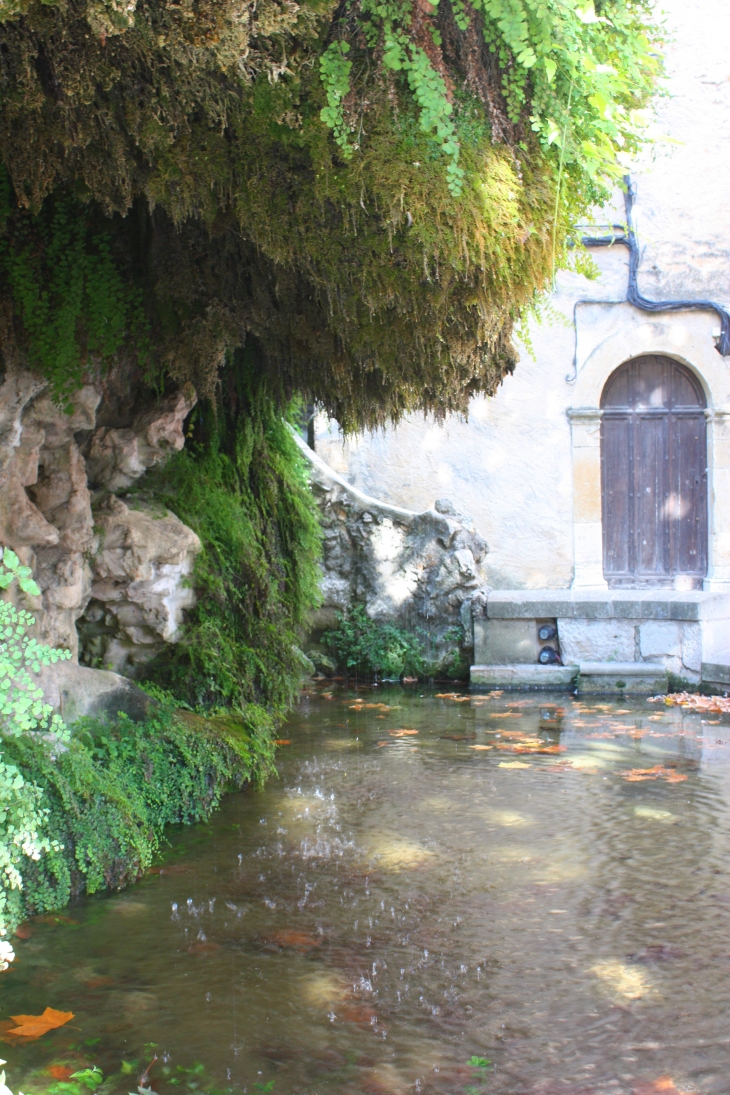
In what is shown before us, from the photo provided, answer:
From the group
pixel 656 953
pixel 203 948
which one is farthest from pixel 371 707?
pixel 656 953

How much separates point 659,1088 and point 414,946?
3.76 feet

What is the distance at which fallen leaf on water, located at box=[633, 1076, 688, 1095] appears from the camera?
8.95ft

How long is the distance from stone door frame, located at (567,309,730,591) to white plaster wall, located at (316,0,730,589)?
0.06 feet

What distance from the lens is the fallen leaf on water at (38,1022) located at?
3.01 meters

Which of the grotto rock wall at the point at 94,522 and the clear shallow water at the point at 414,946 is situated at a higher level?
the grotto rock wall at the point at 94,522

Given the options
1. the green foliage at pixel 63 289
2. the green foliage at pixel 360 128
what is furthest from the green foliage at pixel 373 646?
the green foliage at pixel 360 128

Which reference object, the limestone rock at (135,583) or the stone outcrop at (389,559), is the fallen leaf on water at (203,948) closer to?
the limestone rock at (135,583)

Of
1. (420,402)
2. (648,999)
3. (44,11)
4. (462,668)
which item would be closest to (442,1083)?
(648,999)

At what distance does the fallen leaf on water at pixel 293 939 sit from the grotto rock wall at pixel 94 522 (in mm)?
1991

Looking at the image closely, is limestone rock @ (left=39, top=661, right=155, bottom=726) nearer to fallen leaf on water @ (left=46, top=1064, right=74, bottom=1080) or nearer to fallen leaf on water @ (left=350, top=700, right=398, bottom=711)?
fallen leaf on water @ (left=46, top=1064, right=74, bottom=1080)

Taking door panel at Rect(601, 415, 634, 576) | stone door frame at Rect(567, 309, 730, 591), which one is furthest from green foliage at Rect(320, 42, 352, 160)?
door panel at Rect(601, 415, 634, 576)

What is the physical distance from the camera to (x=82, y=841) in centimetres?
417

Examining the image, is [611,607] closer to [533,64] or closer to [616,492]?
[616,492]

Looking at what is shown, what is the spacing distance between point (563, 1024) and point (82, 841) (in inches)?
85.5
